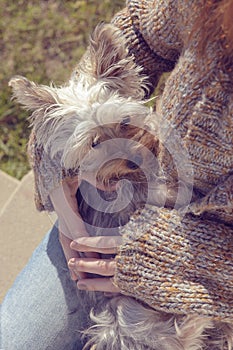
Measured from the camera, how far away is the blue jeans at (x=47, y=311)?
1702mm

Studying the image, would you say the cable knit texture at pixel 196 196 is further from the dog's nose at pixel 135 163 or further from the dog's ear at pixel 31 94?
the dog's ear at pixel 31 94

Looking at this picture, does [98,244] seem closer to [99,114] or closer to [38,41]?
[99,114]

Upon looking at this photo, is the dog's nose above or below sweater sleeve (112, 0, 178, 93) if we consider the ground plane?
below

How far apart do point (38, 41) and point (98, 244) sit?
1696mm

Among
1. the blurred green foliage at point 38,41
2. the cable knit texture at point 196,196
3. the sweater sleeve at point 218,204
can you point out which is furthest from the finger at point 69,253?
the blurred green foliage at point 38,41

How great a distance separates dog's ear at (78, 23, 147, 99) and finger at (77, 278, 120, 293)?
1.91 feet

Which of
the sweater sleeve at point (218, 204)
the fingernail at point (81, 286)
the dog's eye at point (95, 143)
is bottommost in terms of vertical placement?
the fingernail at point (81, 286)

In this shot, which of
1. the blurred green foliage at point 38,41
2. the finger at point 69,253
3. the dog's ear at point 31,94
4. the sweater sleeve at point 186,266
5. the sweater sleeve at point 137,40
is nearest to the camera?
the sweater sleeve at point 186,266

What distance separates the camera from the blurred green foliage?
2787 mm

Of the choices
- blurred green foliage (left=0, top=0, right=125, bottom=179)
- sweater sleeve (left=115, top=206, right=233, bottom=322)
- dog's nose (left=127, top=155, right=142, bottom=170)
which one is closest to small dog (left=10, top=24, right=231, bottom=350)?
dog's nose (left=127, top=155, right=142, bottom=170)

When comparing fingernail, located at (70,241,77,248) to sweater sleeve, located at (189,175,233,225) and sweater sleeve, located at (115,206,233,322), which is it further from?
sweater sleeve, located at (189,175,233,225)

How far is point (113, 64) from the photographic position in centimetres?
150

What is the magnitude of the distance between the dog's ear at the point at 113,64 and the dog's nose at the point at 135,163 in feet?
0.79

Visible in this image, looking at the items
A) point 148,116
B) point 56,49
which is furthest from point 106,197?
point 56,49
